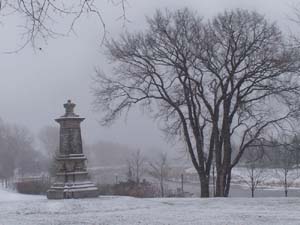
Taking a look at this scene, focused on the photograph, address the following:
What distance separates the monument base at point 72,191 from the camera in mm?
24381

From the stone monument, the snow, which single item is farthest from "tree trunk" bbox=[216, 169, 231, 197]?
the snow

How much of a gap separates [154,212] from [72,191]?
296 inches

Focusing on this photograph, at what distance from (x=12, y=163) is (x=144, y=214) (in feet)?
311

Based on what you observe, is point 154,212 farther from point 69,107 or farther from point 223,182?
point 223,182

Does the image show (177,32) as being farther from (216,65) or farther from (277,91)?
(277,91)

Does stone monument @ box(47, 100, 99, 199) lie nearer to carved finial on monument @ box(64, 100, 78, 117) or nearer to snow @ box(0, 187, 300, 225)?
carved finial on monument @ box(64, 100, 78, 117)

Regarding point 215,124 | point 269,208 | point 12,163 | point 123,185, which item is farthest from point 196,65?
point 12,163

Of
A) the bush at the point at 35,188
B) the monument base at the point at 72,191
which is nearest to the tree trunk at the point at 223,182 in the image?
the monument base at the point at 72,191

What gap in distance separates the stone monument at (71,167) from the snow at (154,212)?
8.84 ft

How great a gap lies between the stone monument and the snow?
269cm

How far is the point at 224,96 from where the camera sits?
30.5 meters

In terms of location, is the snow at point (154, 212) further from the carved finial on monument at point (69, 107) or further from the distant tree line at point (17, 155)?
the distant tree line at point (17, 155)

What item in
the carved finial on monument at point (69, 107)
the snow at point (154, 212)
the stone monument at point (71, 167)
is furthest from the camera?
the carved finial on monument at point (69, 107)

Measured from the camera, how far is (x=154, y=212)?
17.7m
